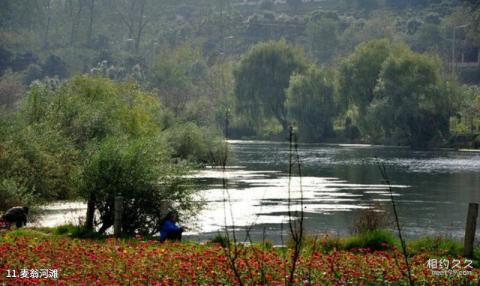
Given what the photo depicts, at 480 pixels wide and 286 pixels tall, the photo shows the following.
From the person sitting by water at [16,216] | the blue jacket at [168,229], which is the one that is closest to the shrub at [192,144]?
the person sitting by water at [16,216]

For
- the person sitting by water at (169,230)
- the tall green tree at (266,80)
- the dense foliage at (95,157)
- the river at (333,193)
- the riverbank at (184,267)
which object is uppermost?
the tall green tree at (266,80)

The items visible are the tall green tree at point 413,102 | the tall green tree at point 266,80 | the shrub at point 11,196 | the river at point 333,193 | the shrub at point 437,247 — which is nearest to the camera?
the shrub at point 437,247

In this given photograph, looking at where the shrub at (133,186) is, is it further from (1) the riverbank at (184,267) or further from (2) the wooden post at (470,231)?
(2) the wooden post at (470,231)

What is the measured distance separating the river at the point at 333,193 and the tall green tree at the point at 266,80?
34.1m

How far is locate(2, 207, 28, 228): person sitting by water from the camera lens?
92.2 feet

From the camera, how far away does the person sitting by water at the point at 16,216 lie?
1107 inches

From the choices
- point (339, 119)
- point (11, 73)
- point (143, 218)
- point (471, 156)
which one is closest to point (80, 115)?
point (143, 218)

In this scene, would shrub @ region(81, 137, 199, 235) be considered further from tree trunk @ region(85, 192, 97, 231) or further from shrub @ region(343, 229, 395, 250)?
shrub @ region(343, 229, 395, 250)

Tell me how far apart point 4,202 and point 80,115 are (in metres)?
17.8

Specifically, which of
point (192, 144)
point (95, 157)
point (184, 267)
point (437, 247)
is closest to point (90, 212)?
point (95, 157)

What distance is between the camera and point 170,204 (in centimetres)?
2775

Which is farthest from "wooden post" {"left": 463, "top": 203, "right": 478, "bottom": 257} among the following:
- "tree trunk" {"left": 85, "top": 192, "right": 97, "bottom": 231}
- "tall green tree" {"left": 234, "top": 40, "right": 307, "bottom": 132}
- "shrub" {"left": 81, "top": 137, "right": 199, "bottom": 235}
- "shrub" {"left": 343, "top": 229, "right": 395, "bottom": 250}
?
"tall green tree" {"left": 234, "top": 40, "right": 307, "bottom": 132}

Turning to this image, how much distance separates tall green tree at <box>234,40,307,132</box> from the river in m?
34.1

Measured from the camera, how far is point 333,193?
51938 mm
